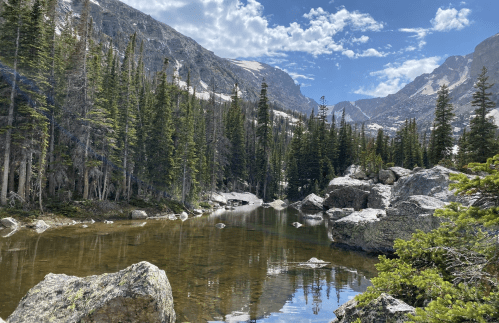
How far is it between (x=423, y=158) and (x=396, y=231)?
67.4 meters

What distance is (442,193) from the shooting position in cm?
1928

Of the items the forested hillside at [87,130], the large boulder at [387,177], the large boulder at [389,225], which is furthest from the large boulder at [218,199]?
the large boulder at [389,225]

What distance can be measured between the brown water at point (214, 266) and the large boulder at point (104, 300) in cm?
180

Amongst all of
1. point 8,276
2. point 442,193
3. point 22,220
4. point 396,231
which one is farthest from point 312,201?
point 8,276

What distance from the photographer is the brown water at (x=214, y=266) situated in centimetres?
916

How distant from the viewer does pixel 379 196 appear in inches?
1335

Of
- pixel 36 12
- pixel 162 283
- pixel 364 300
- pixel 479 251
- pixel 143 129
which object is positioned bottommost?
pixel 162 283

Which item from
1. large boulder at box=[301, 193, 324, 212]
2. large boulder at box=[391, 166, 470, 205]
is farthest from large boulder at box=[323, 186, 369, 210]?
large boulder at box=[391, 166, 470, 205]

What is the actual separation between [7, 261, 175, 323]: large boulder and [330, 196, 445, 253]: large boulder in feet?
45.4

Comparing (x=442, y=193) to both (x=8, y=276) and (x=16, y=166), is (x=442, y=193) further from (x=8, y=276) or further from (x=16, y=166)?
(x=16, y=166)

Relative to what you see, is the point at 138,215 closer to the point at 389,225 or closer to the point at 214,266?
the point at 214,266

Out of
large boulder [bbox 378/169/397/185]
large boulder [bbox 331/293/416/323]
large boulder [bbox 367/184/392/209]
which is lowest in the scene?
large boulder [bbox 331/293/416/323]

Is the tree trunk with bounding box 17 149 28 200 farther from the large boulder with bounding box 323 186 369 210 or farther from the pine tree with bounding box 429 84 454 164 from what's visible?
the pine tree with bounding box 429 84 454 164

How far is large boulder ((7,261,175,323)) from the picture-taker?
618cm
